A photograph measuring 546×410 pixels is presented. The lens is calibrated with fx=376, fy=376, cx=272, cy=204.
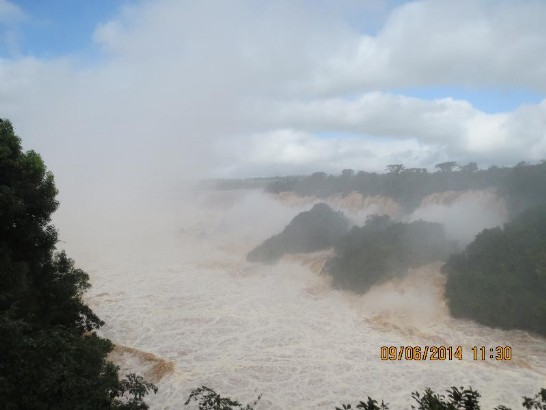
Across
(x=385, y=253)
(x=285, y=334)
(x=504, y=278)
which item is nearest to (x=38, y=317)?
(x=285, y=334)

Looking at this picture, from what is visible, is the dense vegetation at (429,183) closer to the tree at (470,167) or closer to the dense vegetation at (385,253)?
the tree at (470,167)

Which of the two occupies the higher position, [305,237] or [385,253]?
[305,237]

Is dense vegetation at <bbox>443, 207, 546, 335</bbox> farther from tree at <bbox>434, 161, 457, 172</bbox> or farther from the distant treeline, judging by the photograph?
tree at <bbox>434, 161, 457, 172</bbox>

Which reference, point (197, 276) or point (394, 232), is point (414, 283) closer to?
point (394, 232)
